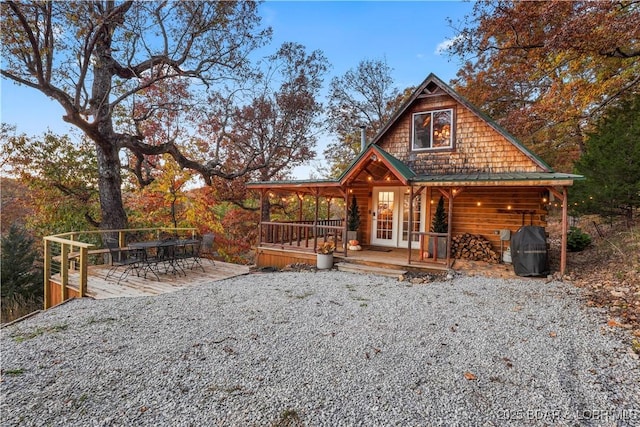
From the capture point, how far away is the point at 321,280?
7500 millimetres

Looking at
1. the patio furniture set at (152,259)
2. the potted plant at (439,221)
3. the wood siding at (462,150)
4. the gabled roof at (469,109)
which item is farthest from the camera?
the potted plant at (439,221)

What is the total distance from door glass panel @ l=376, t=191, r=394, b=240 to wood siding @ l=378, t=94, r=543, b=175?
4.53ft

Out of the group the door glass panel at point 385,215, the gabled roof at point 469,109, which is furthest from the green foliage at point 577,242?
the door glass panel at point 385,215

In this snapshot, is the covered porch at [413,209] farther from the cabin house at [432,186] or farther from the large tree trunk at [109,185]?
the large tree trunk at [109,185]

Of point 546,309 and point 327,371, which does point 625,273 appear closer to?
point 546,309

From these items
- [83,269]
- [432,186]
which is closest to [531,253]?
[432,186]

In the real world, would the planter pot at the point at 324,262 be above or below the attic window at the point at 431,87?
below

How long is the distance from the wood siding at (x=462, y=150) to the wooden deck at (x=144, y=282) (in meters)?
6.72

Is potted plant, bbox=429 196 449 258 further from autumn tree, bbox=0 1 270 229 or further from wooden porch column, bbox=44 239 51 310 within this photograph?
wooden porch column, bbox=44 239 51 310

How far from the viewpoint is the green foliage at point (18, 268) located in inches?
443

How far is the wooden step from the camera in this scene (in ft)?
26.6

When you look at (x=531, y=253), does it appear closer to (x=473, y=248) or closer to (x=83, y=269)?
(x=473, y=248)

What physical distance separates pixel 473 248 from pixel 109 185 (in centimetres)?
1210

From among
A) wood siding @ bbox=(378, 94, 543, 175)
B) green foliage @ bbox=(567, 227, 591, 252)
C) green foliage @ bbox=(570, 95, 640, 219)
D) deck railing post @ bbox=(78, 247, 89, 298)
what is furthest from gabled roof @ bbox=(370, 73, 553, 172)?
deck railing post @ bbox=(78, 247, 89, 298)
